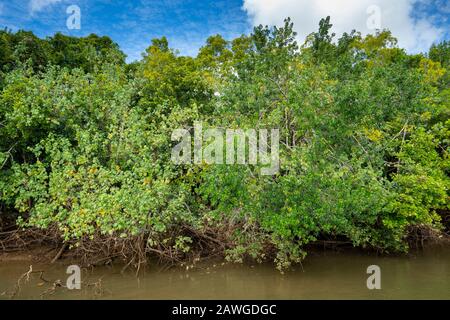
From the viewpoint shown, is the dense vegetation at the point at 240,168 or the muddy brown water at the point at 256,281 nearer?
the muddy brown water at the point at 256,281

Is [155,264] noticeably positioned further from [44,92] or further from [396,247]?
[396,247]

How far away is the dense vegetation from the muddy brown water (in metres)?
0.38

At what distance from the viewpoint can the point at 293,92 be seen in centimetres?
723

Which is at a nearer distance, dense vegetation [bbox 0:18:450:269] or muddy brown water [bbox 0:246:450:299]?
muddy brown water [bbox 0:246:450:299]

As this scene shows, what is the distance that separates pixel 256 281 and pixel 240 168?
207 cm

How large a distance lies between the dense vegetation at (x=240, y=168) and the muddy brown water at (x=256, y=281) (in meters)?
0.38

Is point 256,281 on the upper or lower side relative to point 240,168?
lower

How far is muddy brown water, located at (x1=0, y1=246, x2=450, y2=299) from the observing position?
246 inches

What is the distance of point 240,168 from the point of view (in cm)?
659

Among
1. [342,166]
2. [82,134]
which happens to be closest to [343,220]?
[342,166]

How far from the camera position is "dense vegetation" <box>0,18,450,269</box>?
6.61 m

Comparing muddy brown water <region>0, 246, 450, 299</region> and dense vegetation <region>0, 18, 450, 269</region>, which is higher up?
dense vegetation <region>0, 18, 450, 269</region>

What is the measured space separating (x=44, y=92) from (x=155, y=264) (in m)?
Result: 4.28

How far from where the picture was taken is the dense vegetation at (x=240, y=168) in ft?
21.7
